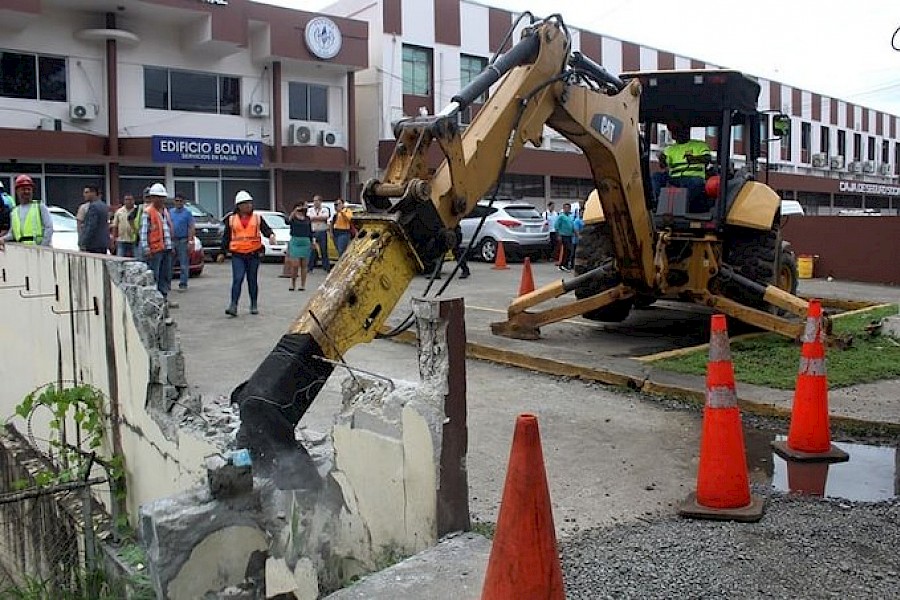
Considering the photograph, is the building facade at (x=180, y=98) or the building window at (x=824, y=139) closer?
the building facade at (x=180, y=98)

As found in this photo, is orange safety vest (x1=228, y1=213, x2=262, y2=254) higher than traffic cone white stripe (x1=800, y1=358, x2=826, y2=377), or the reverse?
orange safety vest (x1=228, y1=213, x2=262, y2=254)

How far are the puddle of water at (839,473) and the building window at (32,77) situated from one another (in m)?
24.4

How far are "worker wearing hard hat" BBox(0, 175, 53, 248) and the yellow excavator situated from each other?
18.0 ft

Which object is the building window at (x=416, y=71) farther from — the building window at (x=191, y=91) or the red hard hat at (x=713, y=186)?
the red hard hat at (x=713, y=186)

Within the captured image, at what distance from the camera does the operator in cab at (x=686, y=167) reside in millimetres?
10094

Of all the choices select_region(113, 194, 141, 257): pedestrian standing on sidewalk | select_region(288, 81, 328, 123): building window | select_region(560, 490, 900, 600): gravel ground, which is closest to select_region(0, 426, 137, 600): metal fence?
select_region(560, 490, 900, 600): gravel ground

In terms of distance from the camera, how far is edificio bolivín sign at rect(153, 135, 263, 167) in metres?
26.0

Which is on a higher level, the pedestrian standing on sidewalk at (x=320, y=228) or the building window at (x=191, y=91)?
the building window at (x=191, y=91)

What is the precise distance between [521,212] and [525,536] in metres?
21.5

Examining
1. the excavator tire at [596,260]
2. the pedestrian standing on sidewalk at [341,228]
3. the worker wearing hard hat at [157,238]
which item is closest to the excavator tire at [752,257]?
the excavator tire at [596,260]

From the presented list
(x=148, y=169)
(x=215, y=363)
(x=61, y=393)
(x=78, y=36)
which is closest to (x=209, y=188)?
(x=148, y=169)

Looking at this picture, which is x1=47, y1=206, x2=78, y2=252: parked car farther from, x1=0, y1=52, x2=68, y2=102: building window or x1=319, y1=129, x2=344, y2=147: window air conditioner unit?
x1=319, y1=129, x2=344, y2=147: window air conditioner unit

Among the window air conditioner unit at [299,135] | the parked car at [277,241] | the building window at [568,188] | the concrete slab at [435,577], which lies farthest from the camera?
the building window at [568,188]

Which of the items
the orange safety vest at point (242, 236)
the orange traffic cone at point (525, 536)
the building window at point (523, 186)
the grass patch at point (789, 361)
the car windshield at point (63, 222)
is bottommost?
the grass patch at point (789, 361)
